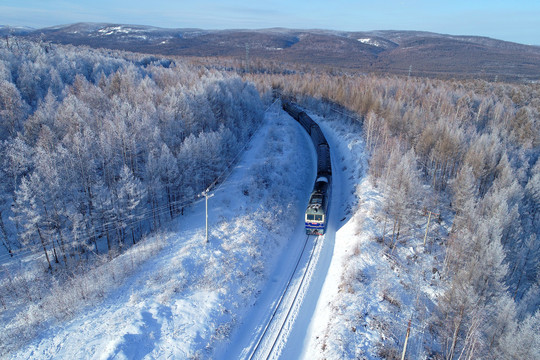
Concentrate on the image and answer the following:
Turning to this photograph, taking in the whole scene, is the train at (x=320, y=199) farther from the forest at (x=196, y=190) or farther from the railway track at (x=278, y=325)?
the forest at (x=196, y=190)

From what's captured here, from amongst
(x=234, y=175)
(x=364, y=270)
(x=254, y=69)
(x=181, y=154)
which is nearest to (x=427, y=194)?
(x=364, y=270)

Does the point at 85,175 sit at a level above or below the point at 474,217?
above

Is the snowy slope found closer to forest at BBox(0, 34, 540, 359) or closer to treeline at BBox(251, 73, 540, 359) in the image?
forest at BBox(0, 34, 540, 359)

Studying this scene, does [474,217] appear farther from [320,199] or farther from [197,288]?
[197,288]

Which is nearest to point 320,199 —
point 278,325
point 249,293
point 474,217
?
point 249,293

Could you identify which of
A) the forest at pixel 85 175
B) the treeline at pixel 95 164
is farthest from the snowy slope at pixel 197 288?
the treeline at pixel 95 164

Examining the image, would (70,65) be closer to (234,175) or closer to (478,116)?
(234,175)
